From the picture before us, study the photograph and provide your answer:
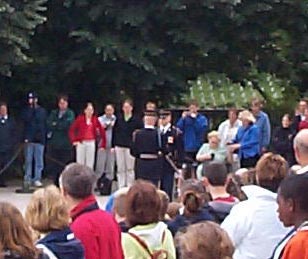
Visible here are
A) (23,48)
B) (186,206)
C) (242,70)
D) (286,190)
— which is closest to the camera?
→ (286,190)

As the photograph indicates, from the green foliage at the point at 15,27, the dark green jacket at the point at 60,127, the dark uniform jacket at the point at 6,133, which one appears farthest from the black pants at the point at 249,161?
the green foliage at the point at 15,27

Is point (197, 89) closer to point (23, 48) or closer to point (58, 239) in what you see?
point (23, 48)

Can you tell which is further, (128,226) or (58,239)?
(128,226)

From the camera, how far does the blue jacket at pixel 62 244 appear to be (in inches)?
234

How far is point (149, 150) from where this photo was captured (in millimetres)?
17453

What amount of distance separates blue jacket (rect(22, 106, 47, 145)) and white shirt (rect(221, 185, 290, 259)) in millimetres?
14559

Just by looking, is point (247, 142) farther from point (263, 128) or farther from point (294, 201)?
point (294, 201)

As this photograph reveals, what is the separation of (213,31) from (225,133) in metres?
4.96

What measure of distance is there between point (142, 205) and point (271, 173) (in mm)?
1294

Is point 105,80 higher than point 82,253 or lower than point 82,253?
higher

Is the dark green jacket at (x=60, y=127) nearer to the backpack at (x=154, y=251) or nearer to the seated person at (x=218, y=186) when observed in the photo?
the seated person at (x=218, y=186)

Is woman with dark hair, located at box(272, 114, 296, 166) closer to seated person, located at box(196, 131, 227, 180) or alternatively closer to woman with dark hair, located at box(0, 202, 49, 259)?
seated person, located at box(196, 131, 227, 180)

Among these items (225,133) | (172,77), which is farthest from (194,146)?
(172,77)

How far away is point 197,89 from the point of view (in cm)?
2747
